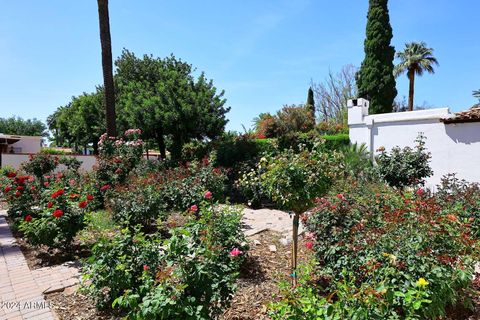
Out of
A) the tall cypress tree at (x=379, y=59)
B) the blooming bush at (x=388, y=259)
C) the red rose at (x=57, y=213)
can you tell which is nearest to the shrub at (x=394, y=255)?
the blooming bush at (x=388, y=259)

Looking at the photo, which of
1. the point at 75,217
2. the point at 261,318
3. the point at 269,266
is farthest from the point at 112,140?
the point at 261,318

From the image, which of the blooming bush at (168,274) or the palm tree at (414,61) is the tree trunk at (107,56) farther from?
the palm tree at (414,61)

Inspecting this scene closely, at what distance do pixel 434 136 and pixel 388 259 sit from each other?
8.91 meters

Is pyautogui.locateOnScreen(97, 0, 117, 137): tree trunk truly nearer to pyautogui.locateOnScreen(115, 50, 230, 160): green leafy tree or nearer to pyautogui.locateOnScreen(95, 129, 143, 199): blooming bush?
pyautogui.locateOnScreen(95, 129, 143, 199): blooming bush

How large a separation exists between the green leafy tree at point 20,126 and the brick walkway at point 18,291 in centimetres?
5702

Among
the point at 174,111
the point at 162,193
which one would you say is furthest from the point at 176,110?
the point at 162,193

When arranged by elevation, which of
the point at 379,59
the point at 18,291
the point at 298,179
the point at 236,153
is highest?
the point at 379,59

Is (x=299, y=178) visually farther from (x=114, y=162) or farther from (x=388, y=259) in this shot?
(x=114, y=162)

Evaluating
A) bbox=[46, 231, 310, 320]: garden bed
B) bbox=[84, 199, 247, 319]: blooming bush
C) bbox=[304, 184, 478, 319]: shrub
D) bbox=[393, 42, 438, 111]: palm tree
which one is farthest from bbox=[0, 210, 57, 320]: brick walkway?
bbox=[393, 42, 438, 111]: palm tree

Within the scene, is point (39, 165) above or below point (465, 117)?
below

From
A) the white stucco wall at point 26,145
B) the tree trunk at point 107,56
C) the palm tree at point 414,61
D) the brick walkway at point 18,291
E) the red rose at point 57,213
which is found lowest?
the brick walkway at point 18,291

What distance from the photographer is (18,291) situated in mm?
3625

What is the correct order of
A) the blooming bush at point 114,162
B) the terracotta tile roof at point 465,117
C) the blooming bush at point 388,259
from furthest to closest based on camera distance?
the terracotta tile roof at point 465,117, the blooming bush at point 114,162, the blooming bush at point 388,259

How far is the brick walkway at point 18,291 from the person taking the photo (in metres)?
3.10
